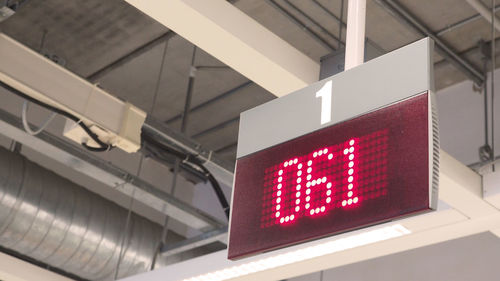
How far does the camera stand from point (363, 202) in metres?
2.11

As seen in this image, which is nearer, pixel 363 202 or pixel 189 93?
pixel 363 202

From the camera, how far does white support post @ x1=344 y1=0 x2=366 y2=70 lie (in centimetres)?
239

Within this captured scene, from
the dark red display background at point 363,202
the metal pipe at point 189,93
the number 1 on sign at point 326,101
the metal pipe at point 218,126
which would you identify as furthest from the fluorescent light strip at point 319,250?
the metal pipe at point 218,126

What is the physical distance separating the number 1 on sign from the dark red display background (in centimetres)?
3

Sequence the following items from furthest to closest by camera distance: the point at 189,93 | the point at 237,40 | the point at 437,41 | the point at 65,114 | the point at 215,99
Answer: the point at 215,99 → the point at 189,93 → the point at 437,41 → the point at 65,114 → the point at 237,40

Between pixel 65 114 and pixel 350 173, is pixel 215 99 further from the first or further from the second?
pixel 350 173

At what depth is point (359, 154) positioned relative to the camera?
2.19m

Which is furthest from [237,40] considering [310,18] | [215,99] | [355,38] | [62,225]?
[215,99]

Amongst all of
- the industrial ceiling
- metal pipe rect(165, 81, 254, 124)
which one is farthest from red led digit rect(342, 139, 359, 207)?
metal pipe rect(165, 81, 254, 124)

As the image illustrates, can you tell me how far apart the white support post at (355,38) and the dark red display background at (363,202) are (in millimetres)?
238

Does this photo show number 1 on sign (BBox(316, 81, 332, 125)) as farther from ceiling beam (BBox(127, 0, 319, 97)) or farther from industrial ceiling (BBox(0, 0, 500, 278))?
industrial ceiling (BBox(0, 0, 500, 278))

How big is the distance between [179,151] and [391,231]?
1622 mm

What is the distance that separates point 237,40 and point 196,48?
2622 millimetres

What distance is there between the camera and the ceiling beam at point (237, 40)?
282 cm
